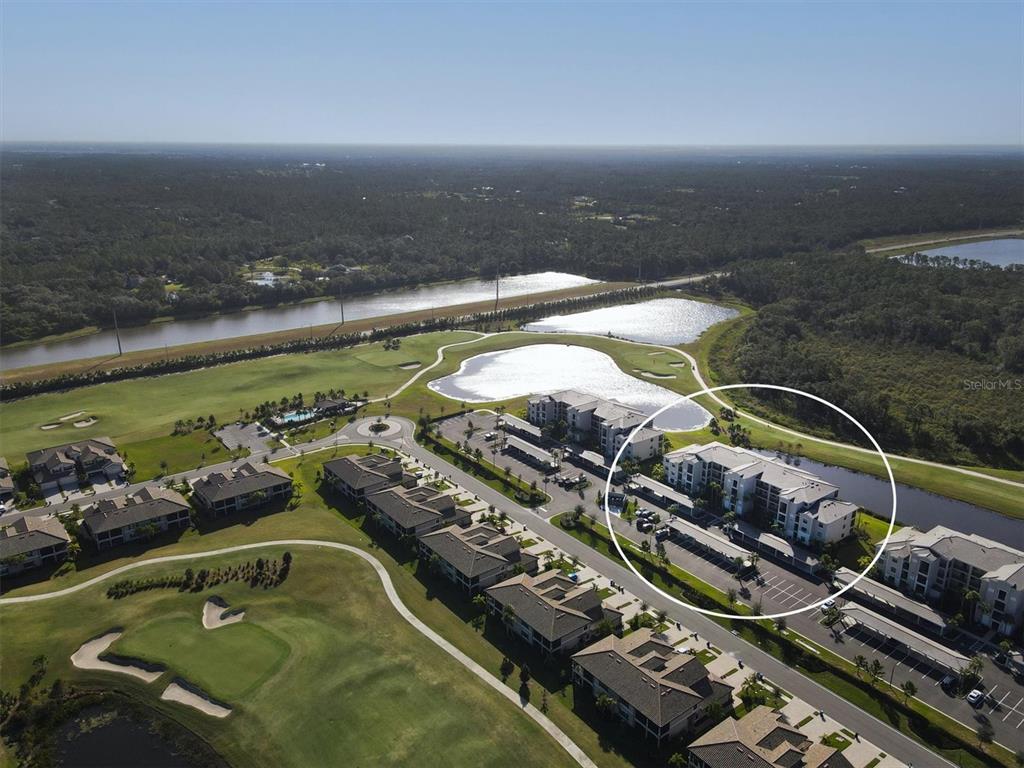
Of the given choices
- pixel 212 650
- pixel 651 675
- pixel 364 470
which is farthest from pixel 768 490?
pixel 212 650

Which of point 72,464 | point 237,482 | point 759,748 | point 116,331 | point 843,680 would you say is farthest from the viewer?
point 116,331

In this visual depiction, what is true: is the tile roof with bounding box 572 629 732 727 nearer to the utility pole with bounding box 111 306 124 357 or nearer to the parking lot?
the parking lot

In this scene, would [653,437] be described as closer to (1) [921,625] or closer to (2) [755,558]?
(2) [755,558]

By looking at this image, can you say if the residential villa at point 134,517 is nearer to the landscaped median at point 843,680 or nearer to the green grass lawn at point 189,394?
the green grass lawn at point 189,394

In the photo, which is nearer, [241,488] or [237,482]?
[241,488]

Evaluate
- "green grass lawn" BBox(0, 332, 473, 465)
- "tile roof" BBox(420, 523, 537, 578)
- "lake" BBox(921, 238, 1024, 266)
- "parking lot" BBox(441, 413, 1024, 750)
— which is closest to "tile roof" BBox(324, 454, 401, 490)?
"tile roof" BBox(420, 523, 537, 578)

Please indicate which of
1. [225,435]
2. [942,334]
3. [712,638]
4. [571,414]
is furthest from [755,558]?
[942,334]

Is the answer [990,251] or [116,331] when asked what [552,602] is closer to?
[116,331]
